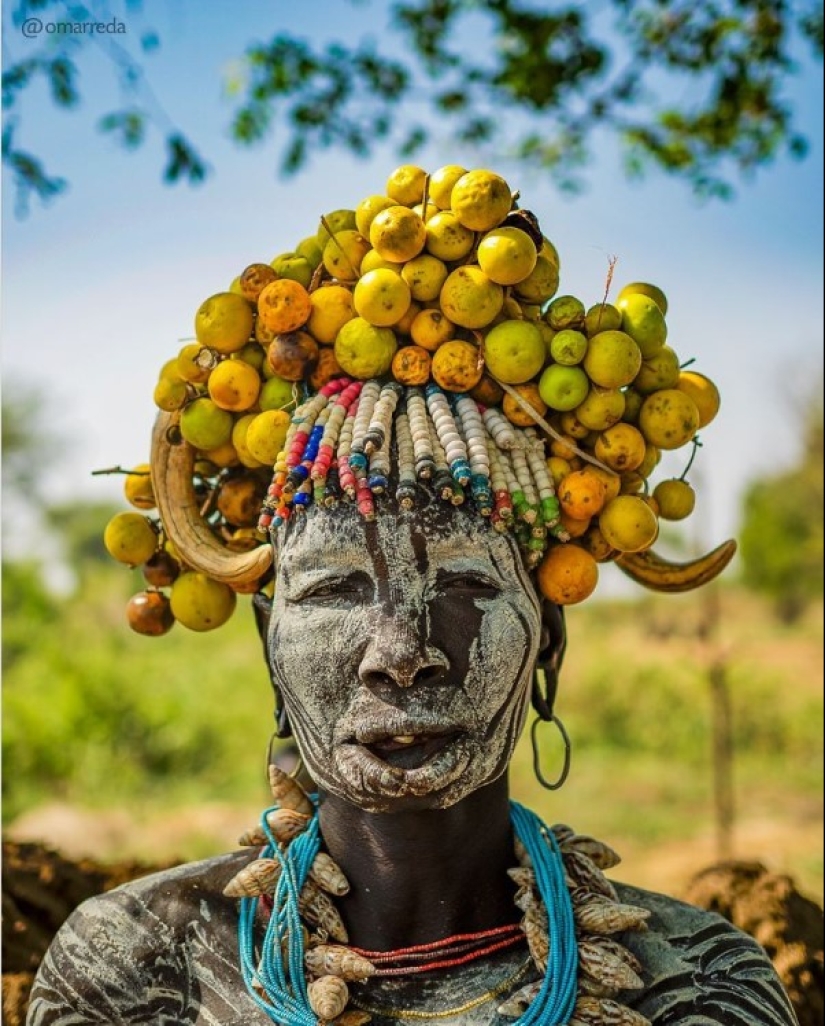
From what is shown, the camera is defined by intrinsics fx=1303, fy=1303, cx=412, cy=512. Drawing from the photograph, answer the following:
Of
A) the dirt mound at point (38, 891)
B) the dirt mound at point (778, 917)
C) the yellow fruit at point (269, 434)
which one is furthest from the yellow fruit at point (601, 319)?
the dirt mound at point (38, 891)

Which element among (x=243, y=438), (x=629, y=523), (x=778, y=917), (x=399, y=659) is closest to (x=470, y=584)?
(x=399, y=659)

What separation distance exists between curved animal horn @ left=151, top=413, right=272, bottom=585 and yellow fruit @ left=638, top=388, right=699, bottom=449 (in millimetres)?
1094

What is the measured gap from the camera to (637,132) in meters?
7.78

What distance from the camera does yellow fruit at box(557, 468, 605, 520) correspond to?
3244 mm

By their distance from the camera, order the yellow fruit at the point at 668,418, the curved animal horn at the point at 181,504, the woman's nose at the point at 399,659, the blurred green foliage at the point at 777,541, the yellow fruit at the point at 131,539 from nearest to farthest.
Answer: the woman's nose at the point at 399,659, the yellow fruit at the point at 668,418, the curved animal horn at the point at 181,504, the yellow fruit at the point at 131,539, the blurred green foliage at the point at 777,541

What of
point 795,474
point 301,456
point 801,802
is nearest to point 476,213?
point 301,456

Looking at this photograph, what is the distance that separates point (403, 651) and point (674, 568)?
968 millimetres

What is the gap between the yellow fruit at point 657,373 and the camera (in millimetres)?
3344

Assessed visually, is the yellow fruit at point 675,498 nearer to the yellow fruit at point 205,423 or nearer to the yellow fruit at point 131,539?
the yellow fruit at point 205,423

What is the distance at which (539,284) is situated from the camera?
11.0 feet

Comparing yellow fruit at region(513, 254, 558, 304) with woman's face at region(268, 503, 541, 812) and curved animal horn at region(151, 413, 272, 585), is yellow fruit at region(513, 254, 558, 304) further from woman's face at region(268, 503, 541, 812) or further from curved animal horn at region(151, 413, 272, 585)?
curved animal horn at region(151, 413, 272, 585)

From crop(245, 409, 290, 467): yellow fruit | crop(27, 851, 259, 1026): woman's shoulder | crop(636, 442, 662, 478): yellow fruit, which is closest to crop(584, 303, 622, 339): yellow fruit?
crop(636, 442, 662, 478): yellow fruit

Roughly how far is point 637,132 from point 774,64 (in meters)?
0.89

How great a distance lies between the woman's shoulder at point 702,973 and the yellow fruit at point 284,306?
1782mm
